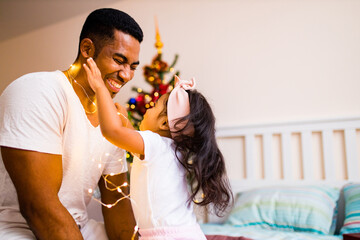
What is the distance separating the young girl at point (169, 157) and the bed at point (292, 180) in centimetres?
49

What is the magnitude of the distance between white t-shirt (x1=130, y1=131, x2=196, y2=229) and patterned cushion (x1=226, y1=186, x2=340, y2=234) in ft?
2.97

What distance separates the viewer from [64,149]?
1.17 meters

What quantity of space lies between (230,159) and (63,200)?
1595 millimetres

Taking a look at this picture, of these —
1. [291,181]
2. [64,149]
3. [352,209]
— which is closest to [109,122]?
[64,149]

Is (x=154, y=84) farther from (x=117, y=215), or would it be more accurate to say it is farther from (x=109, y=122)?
(x=109, y=122)

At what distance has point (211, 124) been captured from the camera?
1.30 metres

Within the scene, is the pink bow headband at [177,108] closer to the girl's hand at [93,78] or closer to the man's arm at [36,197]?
the girl's hand at [93,78]

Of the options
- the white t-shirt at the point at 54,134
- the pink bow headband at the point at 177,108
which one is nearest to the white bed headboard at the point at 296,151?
the pink bow headband at the point at 177,108

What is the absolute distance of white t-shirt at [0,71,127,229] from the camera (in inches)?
40.3

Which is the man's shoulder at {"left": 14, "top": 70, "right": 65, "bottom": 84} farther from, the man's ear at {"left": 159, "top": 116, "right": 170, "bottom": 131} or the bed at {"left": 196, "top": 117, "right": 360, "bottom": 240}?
the bed at {"left": 196, "top": 117, "right": 360, "bottom": 240}

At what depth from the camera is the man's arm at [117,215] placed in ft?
4.31

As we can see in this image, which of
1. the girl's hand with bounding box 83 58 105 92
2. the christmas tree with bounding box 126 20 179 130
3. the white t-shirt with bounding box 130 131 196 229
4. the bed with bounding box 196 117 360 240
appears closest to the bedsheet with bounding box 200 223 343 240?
the bed with bounding box 196 117 360 240

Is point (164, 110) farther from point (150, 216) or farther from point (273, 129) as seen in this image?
point (273, 129)

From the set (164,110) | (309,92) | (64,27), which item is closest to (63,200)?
(164,110)
